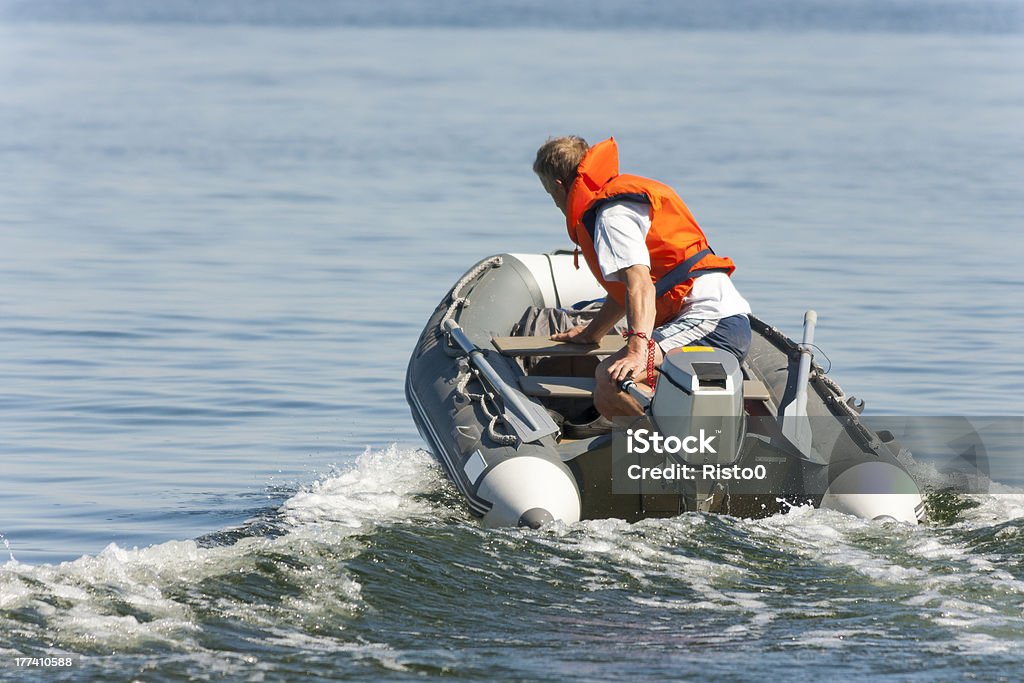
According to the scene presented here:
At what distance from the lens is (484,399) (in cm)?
513

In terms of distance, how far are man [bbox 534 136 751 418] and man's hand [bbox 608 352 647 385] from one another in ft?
0.04

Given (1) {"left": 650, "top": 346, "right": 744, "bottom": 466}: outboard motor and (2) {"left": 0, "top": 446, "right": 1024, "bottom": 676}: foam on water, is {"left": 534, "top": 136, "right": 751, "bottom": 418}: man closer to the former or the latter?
(1) {"left": 650, "top": 346, "right": 744, "bottom": 466}: outboard motor

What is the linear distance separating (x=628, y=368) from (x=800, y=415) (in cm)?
67

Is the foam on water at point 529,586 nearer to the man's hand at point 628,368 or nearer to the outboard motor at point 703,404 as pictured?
the outboard motor at point 703,404

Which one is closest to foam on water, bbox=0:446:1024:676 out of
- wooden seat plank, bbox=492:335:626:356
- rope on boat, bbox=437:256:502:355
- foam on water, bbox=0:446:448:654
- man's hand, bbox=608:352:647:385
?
foam on water, bbox=0:446:448:654

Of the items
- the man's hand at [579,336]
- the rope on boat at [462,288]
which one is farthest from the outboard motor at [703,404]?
the rope on boat at [462,288]

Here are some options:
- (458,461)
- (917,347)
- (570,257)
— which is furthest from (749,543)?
(917,347)

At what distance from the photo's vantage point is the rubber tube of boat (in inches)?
189

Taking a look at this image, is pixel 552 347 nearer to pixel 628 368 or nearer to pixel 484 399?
pixel 484 399

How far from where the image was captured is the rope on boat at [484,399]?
4.80 meters

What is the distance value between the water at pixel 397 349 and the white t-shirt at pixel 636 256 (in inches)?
29.1

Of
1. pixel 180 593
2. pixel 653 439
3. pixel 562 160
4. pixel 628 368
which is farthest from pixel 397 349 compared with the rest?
pixel 180 593

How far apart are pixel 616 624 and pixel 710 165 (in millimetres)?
12669

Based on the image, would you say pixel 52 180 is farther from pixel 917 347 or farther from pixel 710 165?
pixel 917 347
